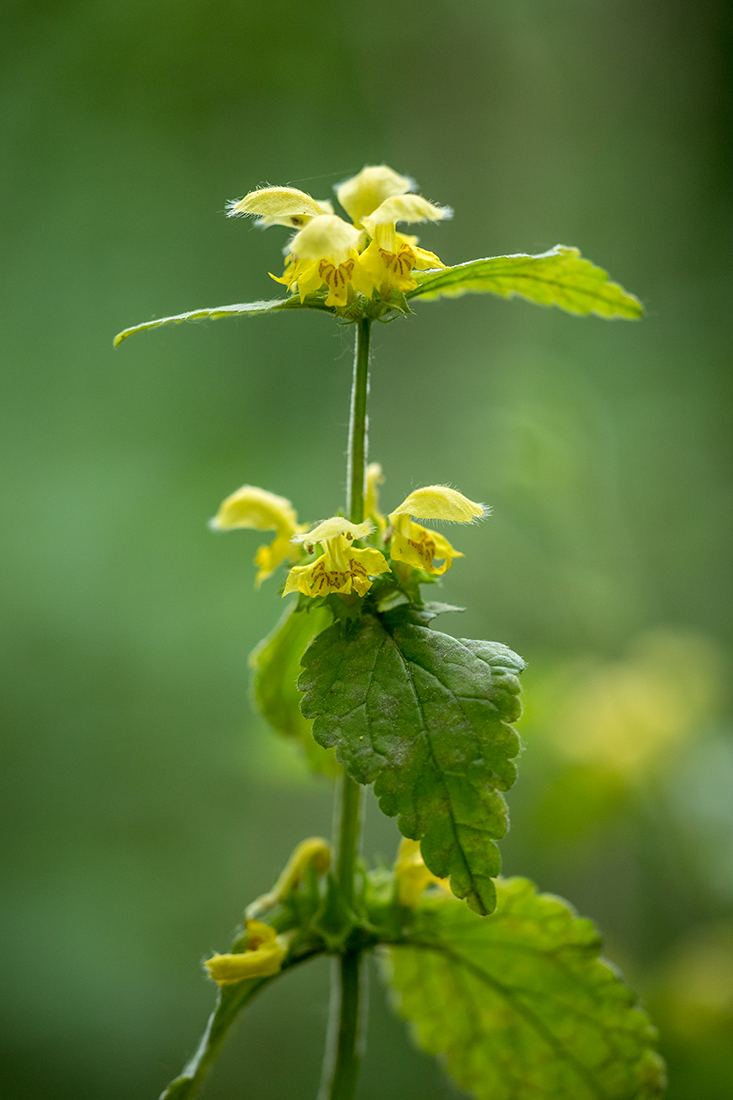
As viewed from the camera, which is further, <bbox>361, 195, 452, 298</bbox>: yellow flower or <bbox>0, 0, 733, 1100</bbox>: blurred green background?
<bbox>0, 0, 733, 1100</bbox>: blurred green background

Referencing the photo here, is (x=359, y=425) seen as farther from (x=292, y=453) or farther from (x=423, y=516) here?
(x=292, y=453)

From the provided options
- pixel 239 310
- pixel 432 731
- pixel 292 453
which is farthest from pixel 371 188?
pixel 292 453

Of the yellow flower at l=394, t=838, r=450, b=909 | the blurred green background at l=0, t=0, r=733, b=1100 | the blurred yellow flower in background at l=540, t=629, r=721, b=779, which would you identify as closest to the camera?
the yellow flower at l=394, t=838, r=450, b=909

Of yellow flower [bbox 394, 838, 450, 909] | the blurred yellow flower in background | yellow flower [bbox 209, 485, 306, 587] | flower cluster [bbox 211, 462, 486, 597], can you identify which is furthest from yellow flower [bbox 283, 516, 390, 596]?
the blurred yellow flower in background

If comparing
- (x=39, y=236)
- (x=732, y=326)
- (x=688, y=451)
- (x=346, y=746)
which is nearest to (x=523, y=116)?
(x=732, y=326)

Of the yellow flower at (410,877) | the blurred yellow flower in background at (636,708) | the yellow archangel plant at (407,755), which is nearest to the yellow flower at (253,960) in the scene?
the yellow archangel plant at (407,755)

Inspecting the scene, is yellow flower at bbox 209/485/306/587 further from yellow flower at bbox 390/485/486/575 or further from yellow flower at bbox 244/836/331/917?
yellow flower at bbox 244/836/331/917

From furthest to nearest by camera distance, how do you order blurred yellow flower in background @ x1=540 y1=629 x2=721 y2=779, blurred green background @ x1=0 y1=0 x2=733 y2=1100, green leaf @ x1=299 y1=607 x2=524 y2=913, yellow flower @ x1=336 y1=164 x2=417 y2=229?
blurred green background @ x1=0 y1=0 x2=733 y2=1100 → blurred yellow flower in background @ x1=540 y1=629 x2=721 y2=779 → yellow flower @ x1=336 y1=164 x2=417 y2=229 → green leaf @ x1=299 y1=607 x2=524 y2=913

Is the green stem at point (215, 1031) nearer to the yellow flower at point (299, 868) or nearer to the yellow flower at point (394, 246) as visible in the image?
the yellow flower at point (299, 868)
